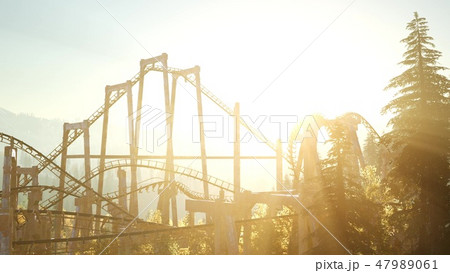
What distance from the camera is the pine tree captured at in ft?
28.6

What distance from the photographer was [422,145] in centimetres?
903

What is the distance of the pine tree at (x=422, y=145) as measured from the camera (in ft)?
28.6

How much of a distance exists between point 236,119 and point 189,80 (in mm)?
5972

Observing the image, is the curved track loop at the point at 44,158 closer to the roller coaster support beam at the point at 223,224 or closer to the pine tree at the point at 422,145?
the roller coaster support beam at the point at 223,224

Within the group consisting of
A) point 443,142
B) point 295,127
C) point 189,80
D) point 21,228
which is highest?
point 189,80

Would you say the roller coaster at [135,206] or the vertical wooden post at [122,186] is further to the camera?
the vertical wooden post at [122,186]

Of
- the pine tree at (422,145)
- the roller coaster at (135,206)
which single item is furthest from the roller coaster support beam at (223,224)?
the pine tree at (422,145)

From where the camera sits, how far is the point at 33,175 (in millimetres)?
19234

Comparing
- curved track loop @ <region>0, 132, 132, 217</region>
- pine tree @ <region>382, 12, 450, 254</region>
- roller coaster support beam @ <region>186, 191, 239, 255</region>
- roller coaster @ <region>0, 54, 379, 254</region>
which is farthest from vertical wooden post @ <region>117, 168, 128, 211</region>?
pine tree @ <region>382, 12, 450, 254</region>

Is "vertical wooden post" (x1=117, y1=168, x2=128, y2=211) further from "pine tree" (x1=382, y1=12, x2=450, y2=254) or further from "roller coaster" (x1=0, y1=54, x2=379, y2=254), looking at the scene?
"pine tree" (x1=382, y1=12, x2=450, y2=254)
